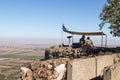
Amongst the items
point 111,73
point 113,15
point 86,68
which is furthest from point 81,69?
point 113,15

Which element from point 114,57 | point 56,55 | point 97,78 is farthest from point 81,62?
point 56,55

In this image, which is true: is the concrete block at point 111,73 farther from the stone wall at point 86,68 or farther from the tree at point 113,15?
the tree at point 113,15

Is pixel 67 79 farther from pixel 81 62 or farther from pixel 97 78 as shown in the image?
pixel 97 78

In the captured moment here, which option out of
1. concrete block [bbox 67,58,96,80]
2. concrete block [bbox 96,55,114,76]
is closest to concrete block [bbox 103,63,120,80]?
concrete block [bbox 67,58,96,80]

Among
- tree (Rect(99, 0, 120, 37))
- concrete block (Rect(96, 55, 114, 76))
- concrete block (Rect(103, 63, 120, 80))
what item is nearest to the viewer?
concrete block (Rect(103, 63, 120, 80))

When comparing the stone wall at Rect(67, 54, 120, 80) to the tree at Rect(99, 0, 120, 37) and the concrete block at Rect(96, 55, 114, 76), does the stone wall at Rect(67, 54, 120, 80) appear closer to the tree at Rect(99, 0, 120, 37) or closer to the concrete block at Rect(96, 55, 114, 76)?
the concrete block at Rect(96, 55, 114, 76)

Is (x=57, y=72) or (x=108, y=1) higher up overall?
(x=108, y=1)

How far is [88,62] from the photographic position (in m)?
16.7

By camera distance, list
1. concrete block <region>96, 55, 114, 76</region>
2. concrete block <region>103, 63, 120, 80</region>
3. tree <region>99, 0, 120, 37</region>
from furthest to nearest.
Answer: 1. tree <region>99, 0, 120, 37</region>
2. concrete block <region>96, 55, 114, 76</region>
3. concrete block <region>103, 63, 120, 80</region>

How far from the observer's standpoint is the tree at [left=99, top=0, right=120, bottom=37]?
32.1 meters

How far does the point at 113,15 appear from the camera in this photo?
32.7 metres

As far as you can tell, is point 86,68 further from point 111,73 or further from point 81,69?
point 111,73

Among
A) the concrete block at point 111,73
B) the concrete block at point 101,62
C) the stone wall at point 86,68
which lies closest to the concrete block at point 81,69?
the stone wall at point 86,68

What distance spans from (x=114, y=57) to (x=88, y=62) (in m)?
4.69
